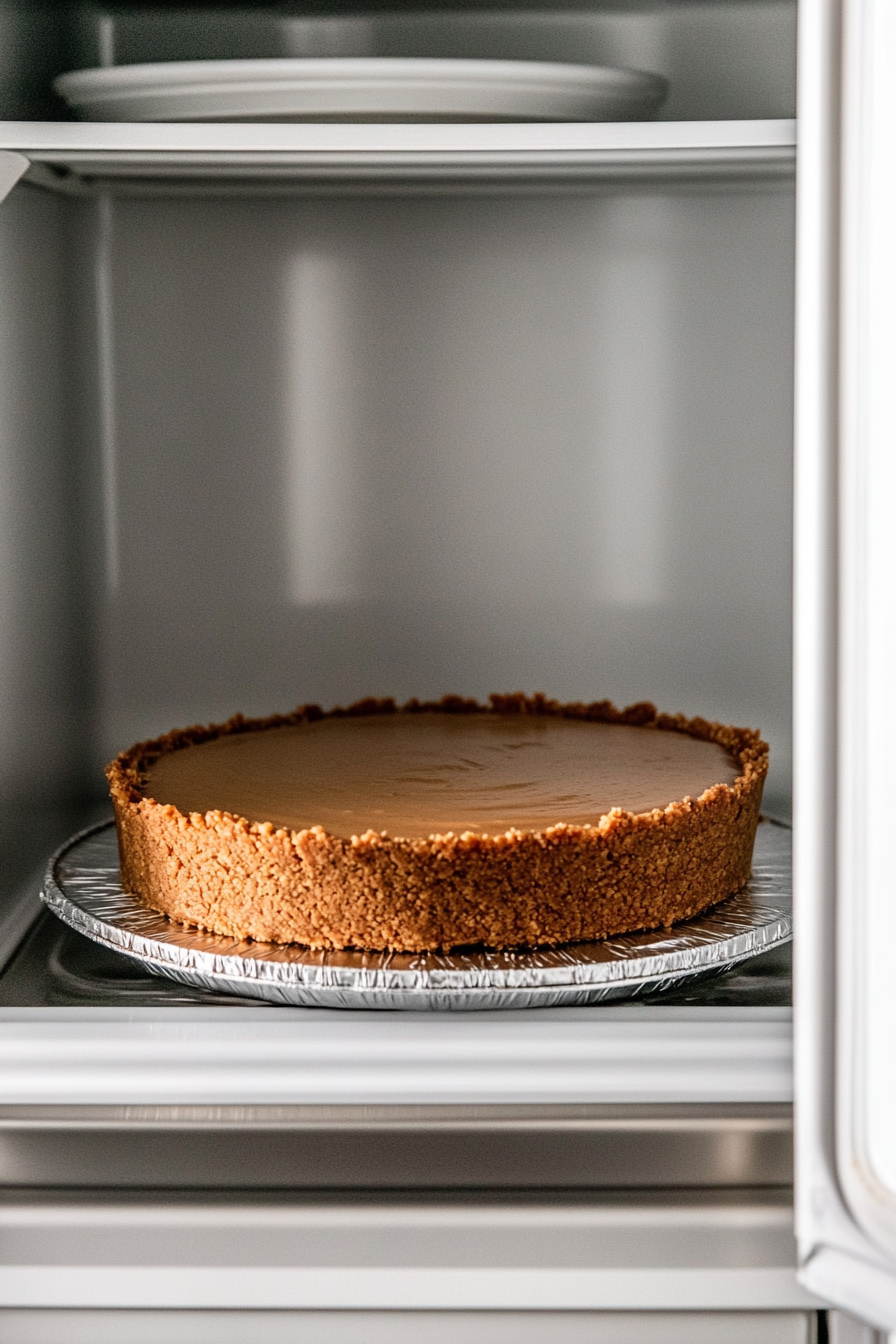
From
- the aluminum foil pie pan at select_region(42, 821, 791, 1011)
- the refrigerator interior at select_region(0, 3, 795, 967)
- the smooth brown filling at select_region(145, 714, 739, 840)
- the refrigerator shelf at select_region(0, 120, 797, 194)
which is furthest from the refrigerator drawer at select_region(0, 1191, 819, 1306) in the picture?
the refrigerator shelf at select_region(0, 120, 797, 194)

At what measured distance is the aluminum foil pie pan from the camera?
0.76m

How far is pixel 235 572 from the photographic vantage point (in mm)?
1219

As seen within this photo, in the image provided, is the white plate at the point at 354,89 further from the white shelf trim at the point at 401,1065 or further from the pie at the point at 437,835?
the white shelf trim at the point at 401,1065

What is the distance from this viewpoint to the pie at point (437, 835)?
79 cm

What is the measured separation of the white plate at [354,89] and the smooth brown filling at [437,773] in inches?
16.7

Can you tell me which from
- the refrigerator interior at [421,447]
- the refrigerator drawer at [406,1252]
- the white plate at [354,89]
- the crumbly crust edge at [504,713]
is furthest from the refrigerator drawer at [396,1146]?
the white plate at [354,89]

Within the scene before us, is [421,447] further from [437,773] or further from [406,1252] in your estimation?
[406,1252]

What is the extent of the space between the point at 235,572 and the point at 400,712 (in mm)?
199

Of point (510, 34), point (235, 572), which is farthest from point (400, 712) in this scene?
point (510, 34)

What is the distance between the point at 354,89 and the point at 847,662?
1.44 ft

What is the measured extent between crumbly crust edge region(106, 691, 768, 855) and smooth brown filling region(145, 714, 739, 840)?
13mm

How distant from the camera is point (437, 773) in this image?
3.19ft

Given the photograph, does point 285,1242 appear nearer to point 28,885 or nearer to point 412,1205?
point 412,1205

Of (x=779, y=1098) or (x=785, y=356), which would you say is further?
(x=785, y=356)
